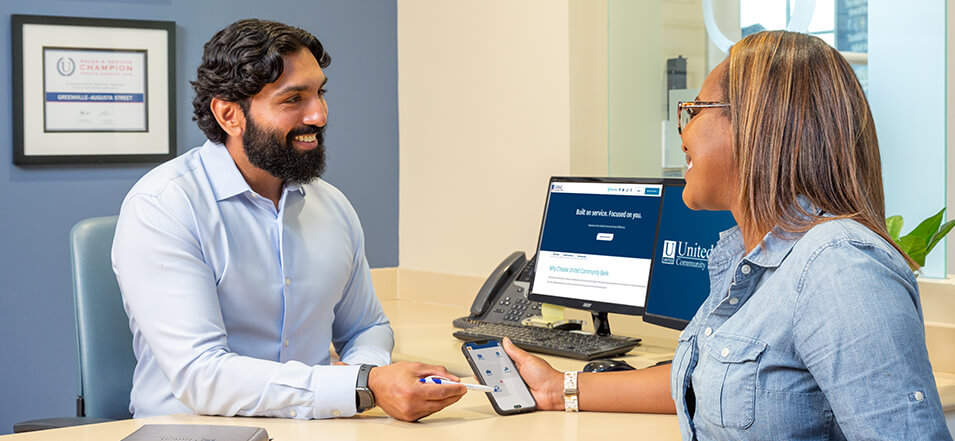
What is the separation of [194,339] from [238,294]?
19 centimetres

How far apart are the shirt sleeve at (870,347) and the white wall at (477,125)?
1.67 metres

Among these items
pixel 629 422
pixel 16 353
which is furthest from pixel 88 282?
pixel 629 422

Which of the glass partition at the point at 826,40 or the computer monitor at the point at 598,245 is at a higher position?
the glass partition at the point at 826,40

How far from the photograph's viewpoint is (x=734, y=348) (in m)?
1.08

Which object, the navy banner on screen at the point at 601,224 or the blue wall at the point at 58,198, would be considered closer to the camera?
the navy banner on screen at the point at 601,224

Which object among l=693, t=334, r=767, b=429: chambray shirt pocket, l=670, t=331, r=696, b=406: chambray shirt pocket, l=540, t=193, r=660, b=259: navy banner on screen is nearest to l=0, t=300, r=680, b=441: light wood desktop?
l=670, t=331, r=696, b=406: chambray shirt pocket

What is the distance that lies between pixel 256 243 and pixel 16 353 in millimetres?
1276

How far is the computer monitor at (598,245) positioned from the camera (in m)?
2.20

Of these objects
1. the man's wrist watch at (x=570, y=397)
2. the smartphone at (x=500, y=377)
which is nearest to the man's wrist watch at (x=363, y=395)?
the smartphone at (x=500, y=377)

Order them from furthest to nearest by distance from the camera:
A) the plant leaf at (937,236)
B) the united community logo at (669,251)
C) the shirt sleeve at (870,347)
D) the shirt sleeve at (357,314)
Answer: the united community logo at (669,251), the shirt sleeve at (357,314), the plant leaf at (937,236), the shirt sleeve at (870,347)

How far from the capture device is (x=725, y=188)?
1195 mm

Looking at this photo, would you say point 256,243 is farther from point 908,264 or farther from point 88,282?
point 908,264

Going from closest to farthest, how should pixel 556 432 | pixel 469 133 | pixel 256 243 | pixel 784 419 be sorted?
pixel 784 419 < pixel 556 432 < pixel 256 243 < pixel 469 133

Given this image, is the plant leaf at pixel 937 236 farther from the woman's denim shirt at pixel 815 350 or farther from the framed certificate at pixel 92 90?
the framed certificate at pixel 92 90
